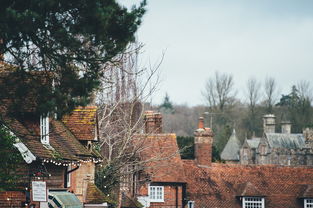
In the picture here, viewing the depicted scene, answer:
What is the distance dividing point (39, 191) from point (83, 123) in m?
10.1

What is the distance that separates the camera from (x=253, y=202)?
146 ft

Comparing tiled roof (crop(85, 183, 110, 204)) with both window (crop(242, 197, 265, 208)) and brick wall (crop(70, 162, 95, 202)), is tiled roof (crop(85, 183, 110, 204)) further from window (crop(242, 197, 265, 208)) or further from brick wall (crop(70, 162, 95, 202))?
window (crop(242, 197, 265, 208))

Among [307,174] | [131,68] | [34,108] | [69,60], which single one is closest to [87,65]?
[69,60]

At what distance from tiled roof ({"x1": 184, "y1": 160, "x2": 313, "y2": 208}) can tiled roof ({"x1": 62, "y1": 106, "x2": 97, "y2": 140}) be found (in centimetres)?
1907

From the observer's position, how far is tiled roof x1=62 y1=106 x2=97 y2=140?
26141mm

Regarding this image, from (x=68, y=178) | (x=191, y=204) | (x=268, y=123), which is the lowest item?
(x=191, y=204)

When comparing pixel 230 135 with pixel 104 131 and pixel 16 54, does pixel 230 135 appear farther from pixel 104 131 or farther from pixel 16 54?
pixel 16 54

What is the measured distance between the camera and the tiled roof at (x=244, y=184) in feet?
145

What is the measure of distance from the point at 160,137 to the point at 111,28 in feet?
97.5

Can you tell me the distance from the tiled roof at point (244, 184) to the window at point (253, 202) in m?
0.38

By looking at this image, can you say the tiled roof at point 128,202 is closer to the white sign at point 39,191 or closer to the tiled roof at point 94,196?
the tiled roof at point 94,196

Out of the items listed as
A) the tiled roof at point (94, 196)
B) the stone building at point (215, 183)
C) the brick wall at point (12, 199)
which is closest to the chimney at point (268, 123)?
the stone building at point (215, 183)

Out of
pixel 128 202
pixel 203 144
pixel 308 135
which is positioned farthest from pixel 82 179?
pixel 308 135

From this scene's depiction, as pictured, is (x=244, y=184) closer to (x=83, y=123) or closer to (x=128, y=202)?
(x=128, y=202)
